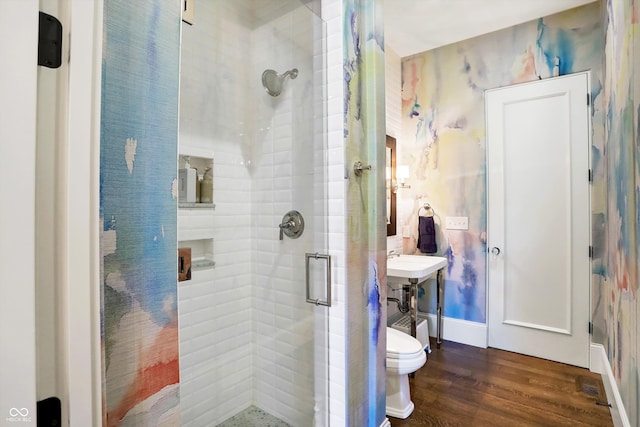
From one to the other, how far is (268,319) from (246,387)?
432 mm

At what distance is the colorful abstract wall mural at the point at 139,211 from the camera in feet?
2.46

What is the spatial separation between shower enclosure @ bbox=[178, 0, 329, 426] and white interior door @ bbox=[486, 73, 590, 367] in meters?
2.04

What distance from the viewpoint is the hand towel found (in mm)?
3131

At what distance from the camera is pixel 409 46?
3094mm

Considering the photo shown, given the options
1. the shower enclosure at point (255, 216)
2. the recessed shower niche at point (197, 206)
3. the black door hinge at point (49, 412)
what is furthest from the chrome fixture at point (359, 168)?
the black door hinge at point (49, 412)

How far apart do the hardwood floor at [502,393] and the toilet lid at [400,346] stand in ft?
1.44

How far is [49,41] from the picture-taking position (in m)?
0.61

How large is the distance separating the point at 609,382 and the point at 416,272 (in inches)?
55.9

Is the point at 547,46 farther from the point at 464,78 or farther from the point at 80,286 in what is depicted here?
the point at 80,286

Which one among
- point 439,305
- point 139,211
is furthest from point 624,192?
point 139,211

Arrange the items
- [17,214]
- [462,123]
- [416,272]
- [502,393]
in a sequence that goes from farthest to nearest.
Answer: [462,123]
[416,272]
[502,393]
[17,214]

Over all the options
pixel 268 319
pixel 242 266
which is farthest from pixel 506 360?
pixel 242 266

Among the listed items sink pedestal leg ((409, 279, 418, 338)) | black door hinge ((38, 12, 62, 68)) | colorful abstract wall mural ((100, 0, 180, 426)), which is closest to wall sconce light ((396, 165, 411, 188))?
sink pedestal leg ((409, 279, 418, 338))

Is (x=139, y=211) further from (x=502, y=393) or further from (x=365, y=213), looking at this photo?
(x=502, y=393)
